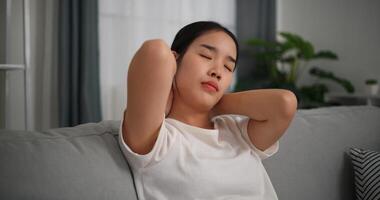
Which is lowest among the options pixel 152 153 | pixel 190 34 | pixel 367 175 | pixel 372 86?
pixel 367 175

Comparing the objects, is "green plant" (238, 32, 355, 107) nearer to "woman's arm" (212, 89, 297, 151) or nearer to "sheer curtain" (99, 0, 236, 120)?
"sheer curtain" (99, 0, 236, 120)

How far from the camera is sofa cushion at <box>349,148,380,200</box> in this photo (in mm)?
1231

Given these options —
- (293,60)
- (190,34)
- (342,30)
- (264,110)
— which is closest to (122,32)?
(293,60)

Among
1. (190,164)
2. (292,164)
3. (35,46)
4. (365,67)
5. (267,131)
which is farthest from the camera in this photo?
(365,67)

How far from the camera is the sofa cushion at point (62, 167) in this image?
717 mm

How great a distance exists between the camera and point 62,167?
76 cm

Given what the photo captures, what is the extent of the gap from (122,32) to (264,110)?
2060mm

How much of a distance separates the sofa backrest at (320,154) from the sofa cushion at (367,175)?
0.06 metres

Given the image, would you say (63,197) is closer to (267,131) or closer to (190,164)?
(190,164)

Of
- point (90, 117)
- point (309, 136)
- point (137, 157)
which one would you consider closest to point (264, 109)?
point (137, 157)

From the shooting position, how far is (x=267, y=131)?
37.1 inches

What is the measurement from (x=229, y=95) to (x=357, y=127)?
2.45ft

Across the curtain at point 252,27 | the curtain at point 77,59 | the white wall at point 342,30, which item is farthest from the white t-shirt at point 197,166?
the white wall at point 342,30

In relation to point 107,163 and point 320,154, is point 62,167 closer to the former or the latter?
point 107,163
